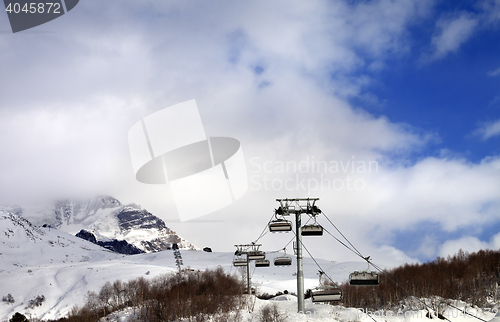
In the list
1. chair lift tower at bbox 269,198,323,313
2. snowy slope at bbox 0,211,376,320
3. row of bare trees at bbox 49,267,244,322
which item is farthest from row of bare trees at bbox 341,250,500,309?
chair lift tower at bbox 269,198,323,313

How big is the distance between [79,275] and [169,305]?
66.6 m

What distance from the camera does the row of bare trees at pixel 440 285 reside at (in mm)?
62594

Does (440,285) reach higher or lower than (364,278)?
lower

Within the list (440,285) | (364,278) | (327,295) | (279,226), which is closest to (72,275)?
(440,285)

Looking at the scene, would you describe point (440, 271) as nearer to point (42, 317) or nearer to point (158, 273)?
point (158, 273)

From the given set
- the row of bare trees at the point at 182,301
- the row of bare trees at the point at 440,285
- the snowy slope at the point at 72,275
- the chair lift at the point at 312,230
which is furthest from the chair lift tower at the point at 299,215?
the snowy slope at the point at 72,275

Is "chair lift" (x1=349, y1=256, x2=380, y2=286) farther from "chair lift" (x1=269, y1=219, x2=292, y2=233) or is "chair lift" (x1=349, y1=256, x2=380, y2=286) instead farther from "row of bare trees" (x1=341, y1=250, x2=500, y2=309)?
"row of bare trees" (x1=341, y1=250, x2=500, y2=309)

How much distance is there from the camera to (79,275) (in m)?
96.9

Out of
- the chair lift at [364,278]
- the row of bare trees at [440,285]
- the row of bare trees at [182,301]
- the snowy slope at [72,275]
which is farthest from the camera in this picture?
the snowy slope at [72,275]

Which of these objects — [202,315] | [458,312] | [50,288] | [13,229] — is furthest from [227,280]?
[13,229]

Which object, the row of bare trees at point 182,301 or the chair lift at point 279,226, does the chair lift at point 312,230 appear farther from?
the row of bare trees at point 182,301

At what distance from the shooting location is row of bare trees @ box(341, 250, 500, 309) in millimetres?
62594

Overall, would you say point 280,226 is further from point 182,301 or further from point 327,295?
point 182,301

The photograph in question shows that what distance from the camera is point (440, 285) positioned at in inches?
2547
